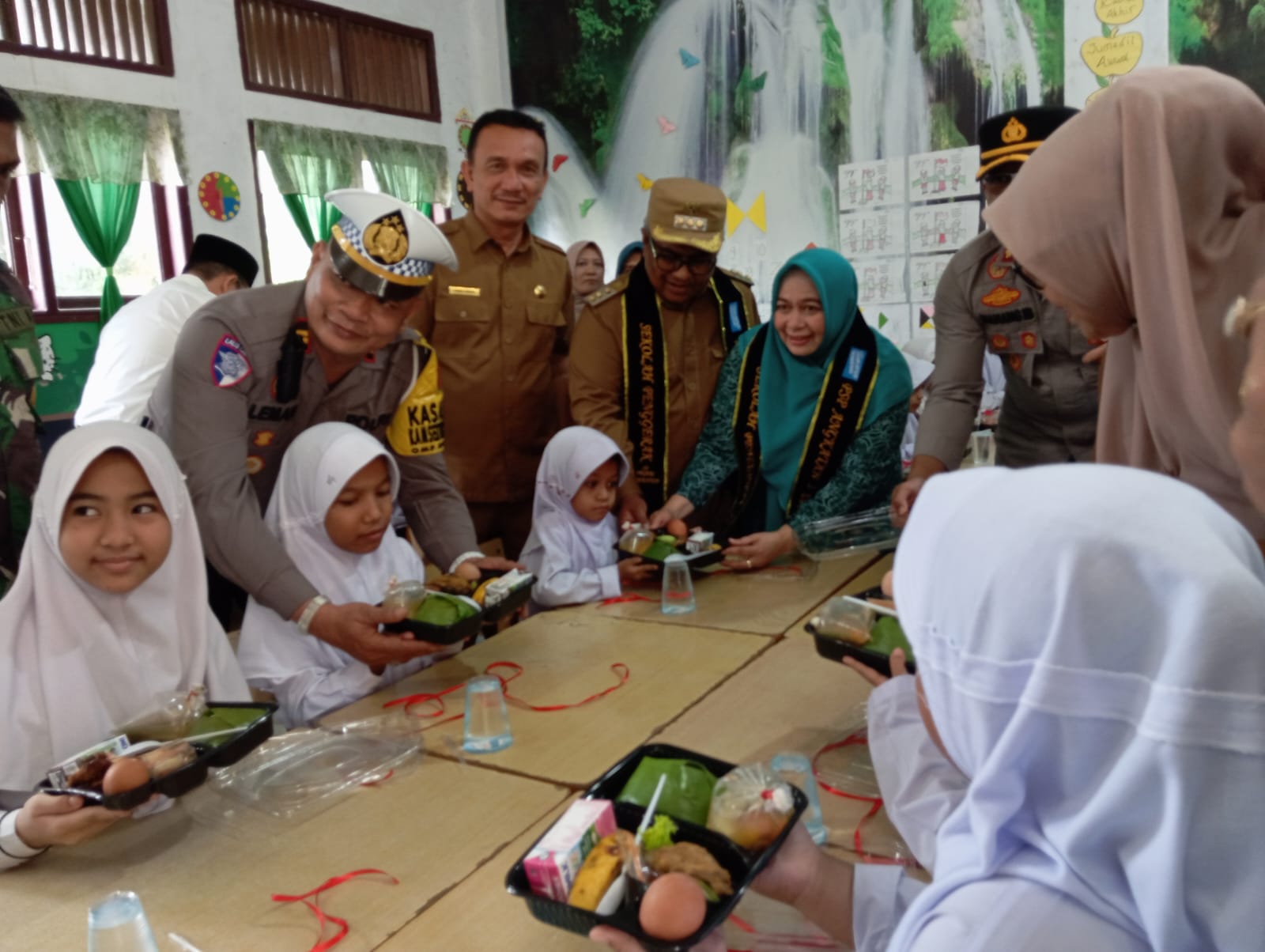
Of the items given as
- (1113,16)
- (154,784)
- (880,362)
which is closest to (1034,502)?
(154,784)

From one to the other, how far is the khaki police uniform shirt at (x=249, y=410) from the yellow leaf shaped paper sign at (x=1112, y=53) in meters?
5.03

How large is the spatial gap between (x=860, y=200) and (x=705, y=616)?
4959mm

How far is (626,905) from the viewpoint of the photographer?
102 cm

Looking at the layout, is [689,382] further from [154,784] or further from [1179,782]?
[1179,782]

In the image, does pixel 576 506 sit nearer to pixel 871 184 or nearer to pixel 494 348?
pixel 494 348

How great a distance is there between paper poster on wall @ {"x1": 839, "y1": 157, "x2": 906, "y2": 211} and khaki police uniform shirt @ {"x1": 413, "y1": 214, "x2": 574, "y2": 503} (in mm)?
3778

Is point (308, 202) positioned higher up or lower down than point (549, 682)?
higher up

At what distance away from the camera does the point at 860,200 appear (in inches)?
256

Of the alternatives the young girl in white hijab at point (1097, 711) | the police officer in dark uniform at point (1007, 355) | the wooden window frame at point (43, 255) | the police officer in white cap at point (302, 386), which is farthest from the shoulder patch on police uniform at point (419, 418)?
the wooden window frame at point (43, 255)

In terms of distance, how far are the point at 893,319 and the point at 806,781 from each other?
5.70 m

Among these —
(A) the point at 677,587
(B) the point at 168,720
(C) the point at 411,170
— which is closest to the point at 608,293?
(A) the point at 677,587

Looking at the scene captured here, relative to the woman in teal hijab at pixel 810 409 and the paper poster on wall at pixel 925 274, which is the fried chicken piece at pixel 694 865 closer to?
the woman in teal hijab at pixel 810 409

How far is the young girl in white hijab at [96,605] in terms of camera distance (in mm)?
1562

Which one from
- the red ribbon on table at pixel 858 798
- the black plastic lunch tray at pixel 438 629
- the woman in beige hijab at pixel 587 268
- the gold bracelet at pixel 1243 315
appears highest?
the woman in beige hijab at pixel 587 268
